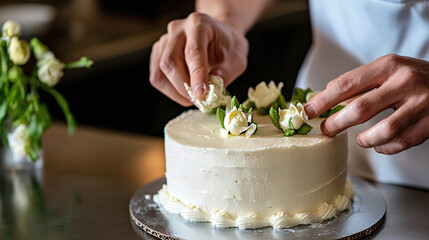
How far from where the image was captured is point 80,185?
1.85m

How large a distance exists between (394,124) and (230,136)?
0.39 meters

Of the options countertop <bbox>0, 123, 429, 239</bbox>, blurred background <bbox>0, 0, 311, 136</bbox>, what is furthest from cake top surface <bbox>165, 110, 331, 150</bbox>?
blurred background <bbox>0, 0, 311, 136</bbox>

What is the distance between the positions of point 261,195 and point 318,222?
15 cm

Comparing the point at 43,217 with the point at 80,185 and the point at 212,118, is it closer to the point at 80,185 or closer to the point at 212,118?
the point at 80,185

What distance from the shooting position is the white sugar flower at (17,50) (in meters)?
1.80

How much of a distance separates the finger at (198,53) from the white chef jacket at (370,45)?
48 centimetres

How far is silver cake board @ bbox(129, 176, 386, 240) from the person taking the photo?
1353mm

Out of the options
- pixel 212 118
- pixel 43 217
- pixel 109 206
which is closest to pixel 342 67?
pixel 212 118

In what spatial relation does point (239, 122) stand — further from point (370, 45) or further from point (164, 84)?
point (370, 45)

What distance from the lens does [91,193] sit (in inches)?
70.2

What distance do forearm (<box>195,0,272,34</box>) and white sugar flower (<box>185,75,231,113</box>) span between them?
1.61 ft

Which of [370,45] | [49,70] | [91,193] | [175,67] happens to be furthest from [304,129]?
[49,70]

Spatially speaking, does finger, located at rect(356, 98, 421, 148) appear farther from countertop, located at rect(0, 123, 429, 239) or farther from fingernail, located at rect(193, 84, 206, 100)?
fingernail, located at rect(193, 84, 206, 100)

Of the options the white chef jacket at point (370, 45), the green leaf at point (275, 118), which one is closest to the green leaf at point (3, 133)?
the green leaf at point (275, 118)
